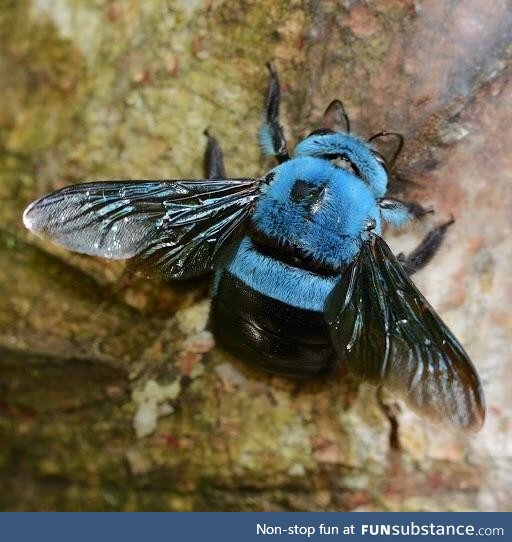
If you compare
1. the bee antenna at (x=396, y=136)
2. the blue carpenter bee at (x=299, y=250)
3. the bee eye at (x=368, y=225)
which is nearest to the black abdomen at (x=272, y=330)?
the blue carpenter bee at (x=299, y=250)

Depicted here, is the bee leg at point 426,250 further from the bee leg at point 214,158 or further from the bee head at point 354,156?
the bee leg at point 214,158

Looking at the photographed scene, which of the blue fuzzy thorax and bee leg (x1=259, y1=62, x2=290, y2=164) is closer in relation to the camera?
the blue fuzzy thorax

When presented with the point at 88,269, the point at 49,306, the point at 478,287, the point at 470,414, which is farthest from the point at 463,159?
the point at 49,306

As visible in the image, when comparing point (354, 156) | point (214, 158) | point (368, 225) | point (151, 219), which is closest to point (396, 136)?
point (354, 156)

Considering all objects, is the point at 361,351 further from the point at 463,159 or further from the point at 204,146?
the point at 204,146

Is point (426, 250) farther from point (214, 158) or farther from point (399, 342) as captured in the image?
point (214, 158)

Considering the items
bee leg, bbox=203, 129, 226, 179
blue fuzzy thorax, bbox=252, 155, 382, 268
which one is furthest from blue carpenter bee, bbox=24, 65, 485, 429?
bee leg, bbox=203, 129, 226, 179

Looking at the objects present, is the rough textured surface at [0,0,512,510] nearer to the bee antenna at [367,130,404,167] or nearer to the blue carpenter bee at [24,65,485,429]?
the bee antenna at [367,130,404,167]
